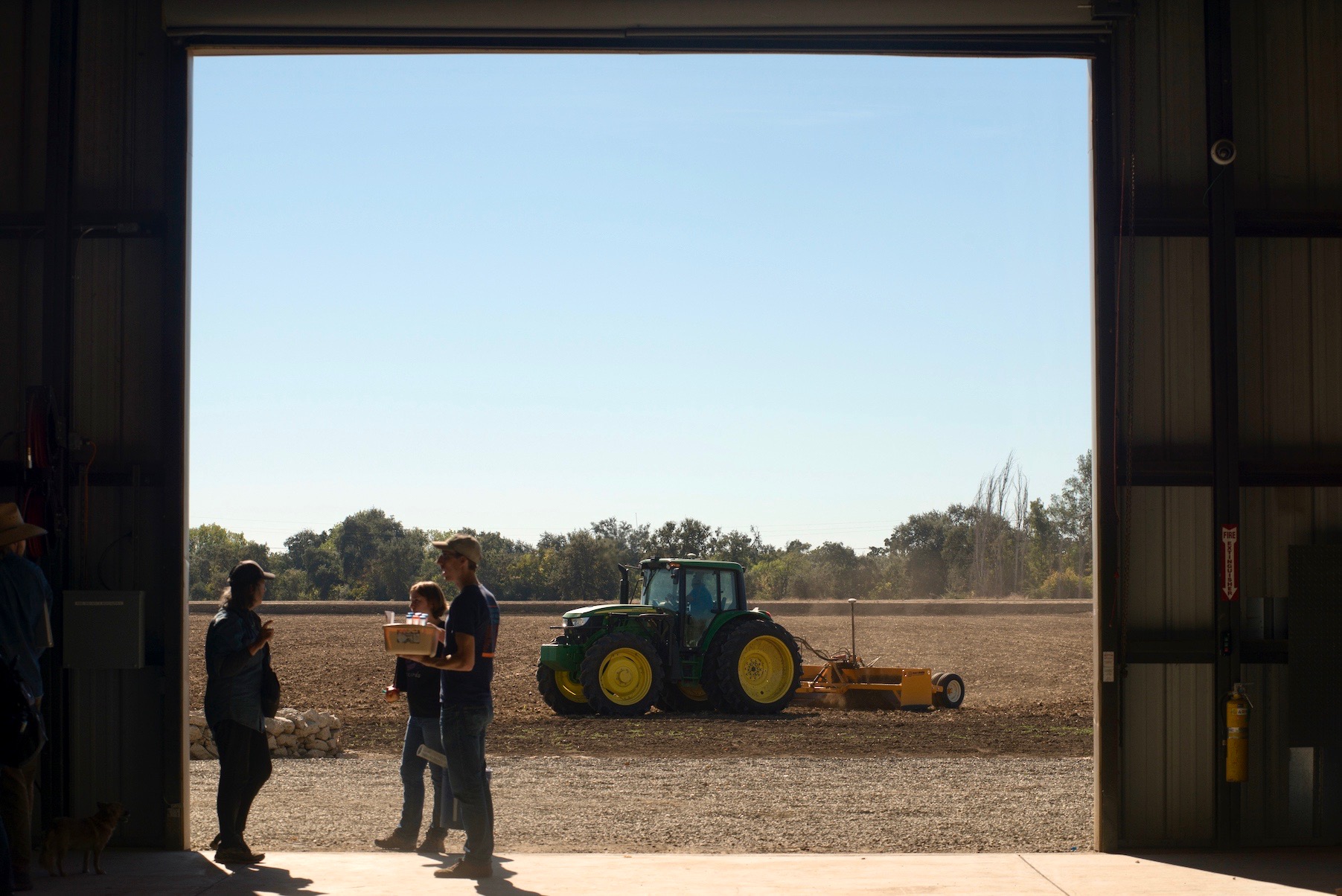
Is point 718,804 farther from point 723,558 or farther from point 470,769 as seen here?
point 723,558

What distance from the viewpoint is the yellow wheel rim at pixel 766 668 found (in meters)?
14.7

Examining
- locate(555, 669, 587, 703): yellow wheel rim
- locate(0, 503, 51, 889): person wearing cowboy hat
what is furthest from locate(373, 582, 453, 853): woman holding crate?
locate(555, 669, 587, 703): yellow wheel rim

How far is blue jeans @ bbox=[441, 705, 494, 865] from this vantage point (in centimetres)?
623

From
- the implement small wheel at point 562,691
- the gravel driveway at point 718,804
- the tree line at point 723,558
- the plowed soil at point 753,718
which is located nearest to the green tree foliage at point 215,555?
the tree line at point 723,558

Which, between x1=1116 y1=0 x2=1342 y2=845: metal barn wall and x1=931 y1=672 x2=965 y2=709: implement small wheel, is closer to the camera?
x1=1116 y1=0 x2=1342 y2=845: metal barn wall

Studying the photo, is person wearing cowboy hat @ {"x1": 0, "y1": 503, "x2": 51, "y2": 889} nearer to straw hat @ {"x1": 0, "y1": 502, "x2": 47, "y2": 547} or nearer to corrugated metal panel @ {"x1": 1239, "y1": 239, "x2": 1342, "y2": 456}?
straw hat @ {"x1": 0, "y1": 502, "x2": 47, "y2": 547}

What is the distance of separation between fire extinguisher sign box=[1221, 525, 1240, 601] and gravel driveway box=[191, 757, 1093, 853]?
1595 millimetres

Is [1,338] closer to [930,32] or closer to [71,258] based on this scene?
[71,258]

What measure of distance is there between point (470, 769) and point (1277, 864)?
161 inches

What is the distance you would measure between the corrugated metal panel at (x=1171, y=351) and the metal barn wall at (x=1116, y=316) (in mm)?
13

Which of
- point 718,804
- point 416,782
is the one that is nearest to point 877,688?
point 718,804

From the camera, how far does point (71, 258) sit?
709cm

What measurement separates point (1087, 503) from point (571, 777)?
227ft

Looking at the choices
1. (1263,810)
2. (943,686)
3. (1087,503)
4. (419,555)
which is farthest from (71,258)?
(1087,503)
